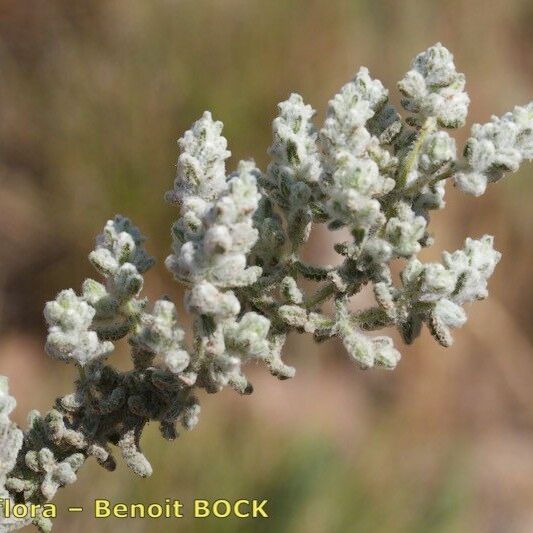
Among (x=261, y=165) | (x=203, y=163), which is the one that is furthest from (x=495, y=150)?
(x=261, y=165)

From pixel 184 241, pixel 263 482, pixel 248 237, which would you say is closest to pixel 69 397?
pixel 184 241

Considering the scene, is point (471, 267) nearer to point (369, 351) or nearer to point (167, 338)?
point (369, 351)

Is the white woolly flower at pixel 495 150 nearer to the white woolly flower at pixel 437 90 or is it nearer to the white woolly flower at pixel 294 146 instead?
the white woolly flower at pixel 437 90

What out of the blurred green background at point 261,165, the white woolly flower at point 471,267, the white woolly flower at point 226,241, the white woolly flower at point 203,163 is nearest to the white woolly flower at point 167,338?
the white woolly flower at point 226,241

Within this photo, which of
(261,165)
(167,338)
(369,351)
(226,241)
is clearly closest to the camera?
(226,241)

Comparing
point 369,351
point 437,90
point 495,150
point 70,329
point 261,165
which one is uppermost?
point 261,165

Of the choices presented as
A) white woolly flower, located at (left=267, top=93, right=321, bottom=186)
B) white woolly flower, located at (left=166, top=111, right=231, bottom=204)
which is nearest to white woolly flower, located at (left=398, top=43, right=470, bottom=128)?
white woolly flower, located at (left=267, top=93, right=321, bottom=186)

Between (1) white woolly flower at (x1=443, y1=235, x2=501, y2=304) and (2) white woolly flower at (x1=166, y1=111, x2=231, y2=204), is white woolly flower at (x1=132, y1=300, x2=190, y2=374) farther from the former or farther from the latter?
(1) white woolly flower at (x1=443, y1=235, x2=501, y2=304)
